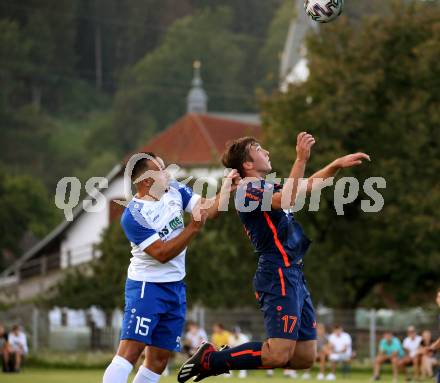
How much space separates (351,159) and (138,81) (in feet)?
336

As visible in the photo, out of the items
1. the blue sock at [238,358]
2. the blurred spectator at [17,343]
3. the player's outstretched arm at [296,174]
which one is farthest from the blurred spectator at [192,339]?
the player's outstretched arm at [296,174]

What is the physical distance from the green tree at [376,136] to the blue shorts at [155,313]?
26917 millimetres

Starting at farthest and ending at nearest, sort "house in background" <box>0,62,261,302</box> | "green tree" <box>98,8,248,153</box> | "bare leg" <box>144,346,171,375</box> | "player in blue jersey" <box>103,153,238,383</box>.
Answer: "green tree" <box>98,8,248,153</box>
"house in background" <box>0,62,261,302</box>
"bare leg" <box>144,346,171,375</box>
"player in blue jersey" <box>103,153,238,383</box>

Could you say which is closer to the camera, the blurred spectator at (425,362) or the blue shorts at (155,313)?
the blue shorts at (155,313)

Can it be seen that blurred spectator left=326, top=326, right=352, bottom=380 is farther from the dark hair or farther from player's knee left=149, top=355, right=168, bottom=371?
the dark hair

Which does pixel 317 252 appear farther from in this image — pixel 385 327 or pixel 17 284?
pixel 17 284

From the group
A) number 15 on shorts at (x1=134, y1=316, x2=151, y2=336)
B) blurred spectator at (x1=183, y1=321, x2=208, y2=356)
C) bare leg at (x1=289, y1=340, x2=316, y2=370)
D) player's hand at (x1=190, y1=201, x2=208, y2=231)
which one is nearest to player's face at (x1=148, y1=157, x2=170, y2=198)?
player's hand at (x1=190, y1=201, x2=208, y2=231)

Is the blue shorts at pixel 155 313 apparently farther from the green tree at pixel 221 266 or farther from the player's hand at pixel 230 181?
the green tree at pixel 221 266

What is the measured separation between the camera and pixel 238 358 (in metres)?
10.4

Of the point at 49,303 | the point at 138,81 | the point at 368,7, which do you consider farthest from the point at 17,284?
the point at 138,81

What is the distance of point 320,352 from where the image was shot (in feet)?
92.6

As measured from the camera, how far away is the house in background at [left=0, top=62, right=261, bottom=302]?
48.0m

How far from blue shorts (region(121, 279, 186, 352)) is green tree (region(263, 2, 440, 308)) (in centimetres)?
2692

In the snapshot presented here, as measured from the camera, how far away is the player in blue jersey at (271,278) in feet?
33.4
